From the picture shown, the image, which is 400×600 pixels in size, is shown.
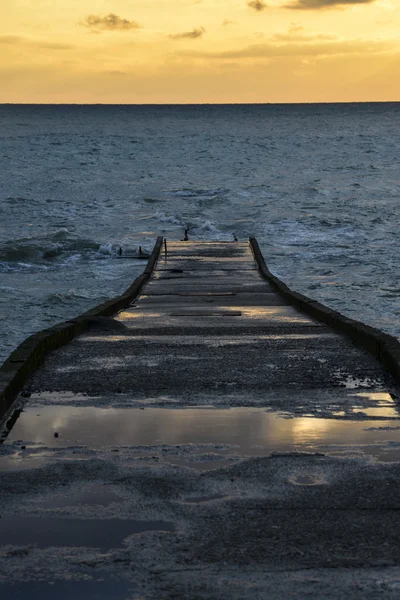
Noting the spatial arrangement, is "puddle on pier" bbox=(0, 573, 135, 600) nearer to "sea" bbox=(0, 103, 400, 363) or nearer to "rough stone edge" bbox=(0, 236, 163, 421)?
"rough stone edge" bbox=(0, 236, 163, 421)

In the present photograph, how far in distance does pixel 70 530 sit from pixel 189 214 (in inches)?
2144

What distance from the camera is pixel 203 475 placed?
21.3 feet

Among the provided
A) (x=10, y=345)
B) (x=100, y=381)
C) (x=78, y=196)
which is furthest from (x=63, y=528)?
(x=78, y=196)

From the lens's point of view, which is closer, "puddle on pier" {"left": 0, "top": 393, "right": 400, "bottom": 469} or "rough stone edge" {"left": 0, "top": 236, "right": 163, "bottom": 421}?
"puddle on pier" {"left": 0, "top": 393, "right": 400, "bottom": 469}

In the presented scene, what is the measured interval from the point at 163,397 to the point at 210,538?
346 centimetres

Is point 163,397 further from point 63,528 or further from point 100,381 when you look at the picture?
point 63,528

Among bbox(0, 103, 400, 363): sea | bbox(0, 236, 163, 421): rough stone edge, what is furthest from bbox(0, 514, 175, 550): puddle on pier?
bbox(0, 103, 400, 363): sea

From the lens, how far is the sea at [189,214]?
31297 millimetres

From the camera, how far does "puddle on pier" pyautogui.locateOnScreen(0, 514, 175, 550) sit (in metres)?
5.35

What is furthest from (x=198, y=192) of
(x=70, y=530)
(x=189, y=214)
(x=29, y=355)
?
(x=70, y=530)

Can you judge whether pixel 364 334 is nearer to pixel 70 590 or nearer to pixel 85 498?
pixel 85 498

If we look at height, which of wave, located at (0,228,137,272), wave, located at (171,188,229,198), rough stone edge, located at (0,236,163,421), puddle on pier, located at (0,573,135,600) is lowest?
wave, located at (0,228,137,272)

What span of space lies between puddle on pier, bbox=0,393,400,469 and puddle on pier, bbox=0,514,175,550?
1114 millimetres

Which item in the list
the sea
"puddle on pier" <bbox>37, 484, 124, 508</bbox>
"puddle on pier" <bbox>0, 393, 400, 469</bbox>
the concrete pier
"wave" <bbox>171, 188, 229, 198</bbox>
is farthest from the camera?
"wave" <bbox>171, 188, 229, 198</bbox>
